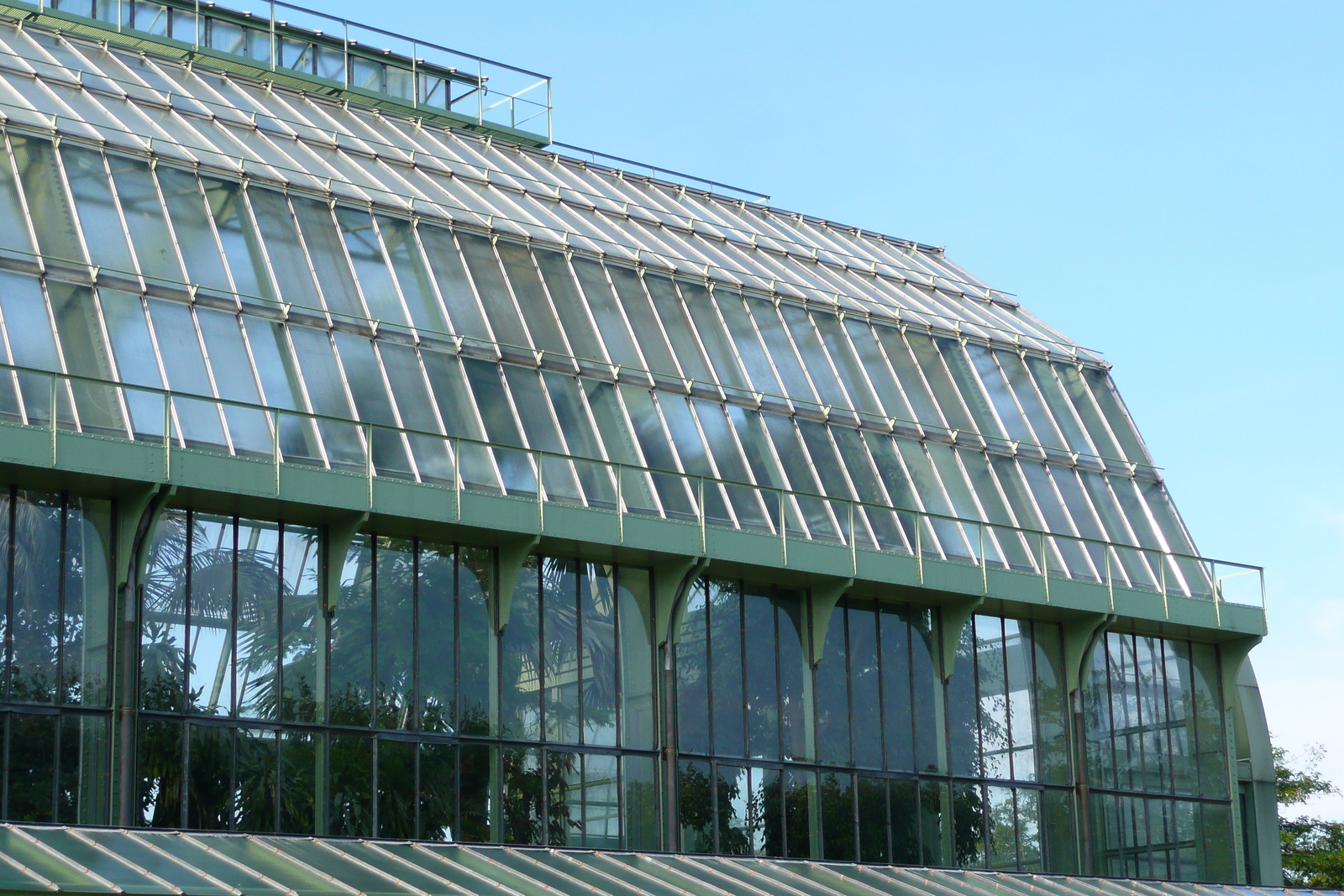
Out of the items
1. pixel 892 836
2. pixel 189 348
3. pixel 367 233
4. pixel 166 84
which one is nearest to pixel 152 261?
pixel 189 348

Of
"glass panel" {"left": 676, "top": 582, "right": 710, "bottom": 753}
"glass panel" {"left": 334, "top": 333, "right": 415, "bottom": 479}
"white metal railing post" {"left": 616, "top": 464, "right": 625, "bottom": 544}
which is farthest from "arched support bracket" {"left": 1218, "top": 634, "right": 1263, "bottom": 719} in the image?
"glass panel" {"left": 334, "top": 333, "right": 415, "bottom": 479}

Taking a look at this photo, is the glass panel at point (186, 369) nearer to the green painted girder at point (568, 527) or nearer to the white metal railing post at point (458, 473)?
the green painted girder at point (568, 527)

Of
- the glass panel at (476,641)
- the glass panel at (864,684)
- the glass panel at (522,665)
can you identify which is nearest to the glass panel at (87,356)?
the glass panel at (476,641)

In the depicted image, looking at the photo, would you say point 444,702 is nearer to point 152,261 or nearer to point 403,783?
point 403,783

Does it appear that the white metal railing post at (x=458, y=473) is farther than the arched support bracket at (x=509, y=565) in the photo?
No

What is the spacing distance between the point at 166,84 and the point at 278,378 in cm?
1104

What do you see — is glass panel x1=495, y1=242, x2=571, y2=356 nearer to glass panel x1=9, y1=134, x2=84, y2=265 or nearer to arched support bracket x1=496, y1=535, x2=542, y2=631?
arched support bracket x1=496, y1=535, x2=542, y2=631

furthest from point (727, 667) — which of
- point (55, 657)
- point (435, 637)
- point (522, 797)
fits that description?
point (55, 657)

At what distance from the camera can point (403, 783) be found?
109ft

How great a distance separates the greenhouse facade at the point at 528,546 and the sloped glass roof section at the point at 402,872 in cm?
13

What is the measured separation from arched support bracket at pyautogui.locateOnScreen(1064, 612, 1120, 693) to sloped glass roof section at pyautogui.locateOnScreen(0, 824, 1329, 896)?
4725mm

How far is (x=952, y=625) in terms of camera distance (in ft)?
134

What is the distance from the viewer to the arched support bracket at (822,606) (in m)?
38.9

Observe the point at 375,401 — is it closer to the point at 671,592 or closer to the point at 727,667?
the point at 671,592
